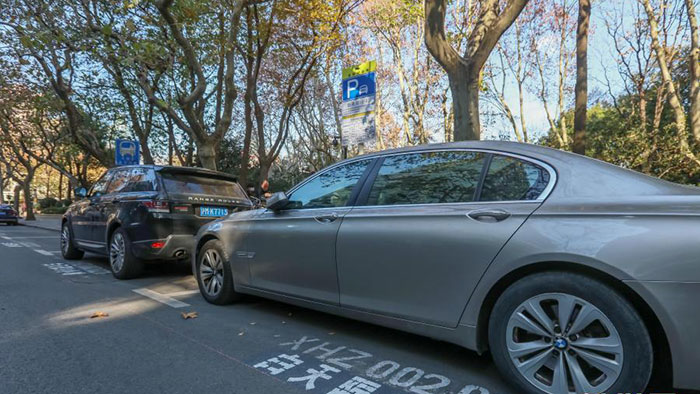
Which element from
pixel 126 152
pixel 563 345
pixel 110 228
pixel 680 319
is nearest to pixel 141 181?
pixel 110 228

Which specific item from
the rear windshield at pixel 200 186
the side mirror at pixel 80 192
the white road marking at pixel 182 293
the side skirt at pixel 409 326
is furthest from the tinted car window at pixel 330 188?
the side mirror at pixel 80 192

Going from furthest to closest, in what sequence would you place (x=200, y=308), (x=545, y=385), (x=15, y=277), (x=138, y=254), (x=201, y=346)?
(x=15, y=277)
(x=138, y=254)
(x=200, y=308)
(x=201, y=346)
(x=545, y=385)

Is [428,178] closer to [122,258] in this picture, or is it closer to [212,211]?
[212,211]

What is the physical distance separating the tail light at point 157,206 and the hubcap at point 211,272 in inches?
49.2

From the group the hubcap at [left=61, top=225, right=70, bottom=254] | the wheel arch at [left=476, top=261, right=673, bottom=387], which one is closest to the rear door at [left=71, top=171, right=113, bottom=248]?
the hubcap at [left=61, top=225, right=70, bottom=254]

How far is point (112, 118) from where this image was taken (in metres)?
18.6

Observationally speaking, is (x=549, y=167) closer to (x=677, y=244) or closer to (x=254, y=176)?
(x=677, y=244)

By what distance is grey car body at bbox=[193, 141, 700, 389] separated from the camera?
1.86 m

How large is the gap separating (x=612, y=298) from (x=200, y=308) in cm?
370

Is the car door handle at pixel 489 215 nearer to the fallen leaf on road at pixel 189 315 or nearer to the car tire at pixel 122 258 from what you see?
the fallen leaf on road at pixel 189 315

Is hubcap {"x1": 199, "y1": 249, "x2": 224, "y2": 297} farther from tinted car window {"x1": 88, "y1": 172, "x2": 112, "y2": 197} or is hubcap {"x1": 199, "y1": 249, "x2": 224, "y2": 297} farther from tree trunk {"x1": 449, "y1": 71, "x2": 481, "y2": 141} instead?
tree trunk {"x1": 449, "y1": 71, "x2": 481, "y2": 141}

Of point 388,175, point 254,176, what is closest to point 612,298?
point 388,175

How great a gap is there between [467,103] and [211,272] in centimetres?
441

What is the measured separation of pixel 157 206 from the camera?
529 cm
